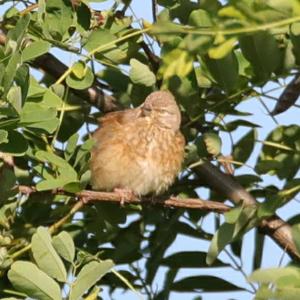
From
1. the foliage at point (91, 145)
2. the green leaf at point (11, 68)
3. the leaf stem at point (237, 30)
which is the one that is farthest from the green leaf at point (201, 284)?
the leaf stem at point (237, 30)

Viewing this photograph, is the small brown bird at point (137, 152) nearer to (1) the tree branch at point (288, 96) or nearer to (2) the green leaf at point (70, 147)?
(2) the green leaf at point (70, 147)

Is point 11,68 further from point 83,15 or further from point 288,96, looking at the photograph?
point 288,96

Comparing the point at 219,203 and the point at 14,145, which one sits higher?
the point at 14,145

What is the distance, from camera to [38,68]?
3268mm

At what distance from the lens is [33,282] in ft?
8.17

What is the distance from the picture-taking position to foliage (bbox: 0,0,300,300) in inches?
101

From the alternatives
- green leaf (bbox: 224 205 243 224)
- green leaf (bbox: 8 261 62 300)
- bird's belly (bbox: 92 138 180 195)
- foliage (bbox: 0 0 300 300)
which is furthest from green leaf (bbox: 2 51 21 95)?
bird's belly (bbox: 92 138 180 195)

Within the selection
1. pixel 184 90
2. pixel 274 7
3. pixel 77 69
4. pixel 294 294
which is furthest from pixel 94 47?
pixel 274 7

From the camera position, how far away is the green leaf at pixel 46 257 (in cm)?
254

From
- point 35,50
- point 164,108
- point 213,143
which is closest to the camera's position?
point 35,50

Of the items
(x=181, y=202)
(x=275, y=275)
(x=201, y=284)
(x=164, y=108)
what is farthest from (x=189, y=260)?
(x=275, y=275)

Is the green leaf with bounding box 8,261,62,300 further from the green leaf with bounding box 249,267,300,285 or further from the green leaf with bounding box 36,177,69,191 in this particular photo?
the green leaf with bounding box 249,267,300,285

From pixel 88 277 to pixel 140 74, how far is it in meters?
0.78

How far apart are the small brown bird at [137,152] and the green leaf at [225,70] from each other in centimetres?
66
